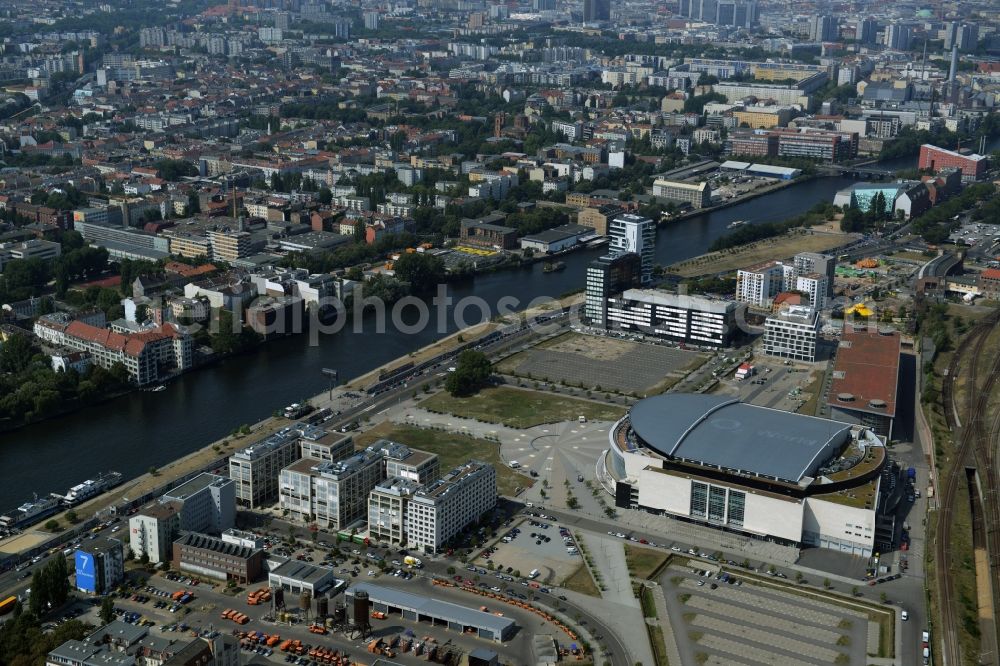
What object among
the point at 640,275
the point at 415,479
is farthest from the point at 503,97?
the point at 415,479

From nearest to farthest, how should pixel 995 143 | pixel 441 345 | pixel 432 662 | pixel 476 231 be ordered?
pixel 432 662 < pixel 441 345 < pixel 476 231 < pixel 995 143

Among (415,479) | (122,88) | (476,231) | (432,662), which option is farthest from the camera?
(122,88)

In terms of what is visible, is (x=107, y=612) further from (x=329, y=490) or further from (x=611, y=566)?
(x=611, y=566)

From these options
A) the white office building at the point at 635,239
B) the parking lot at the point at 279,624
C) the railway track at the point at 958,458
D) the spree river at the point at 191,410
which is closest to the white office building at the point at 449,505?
the parking lot at the point at 279,624

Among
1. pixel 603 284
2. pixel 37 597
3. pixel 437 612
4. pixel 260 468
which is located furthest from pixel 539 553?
pixel 603 284

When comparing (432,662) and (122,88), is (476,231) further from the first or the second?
(122,88)

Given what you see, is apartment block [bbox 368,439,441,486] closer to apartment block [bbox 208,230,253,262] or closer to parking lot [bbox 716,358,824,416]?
parking lot [bbox 716,358,824,416]

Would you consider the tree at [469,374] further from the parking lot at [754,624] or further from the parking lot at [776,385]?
the parking lot at [754,624]
